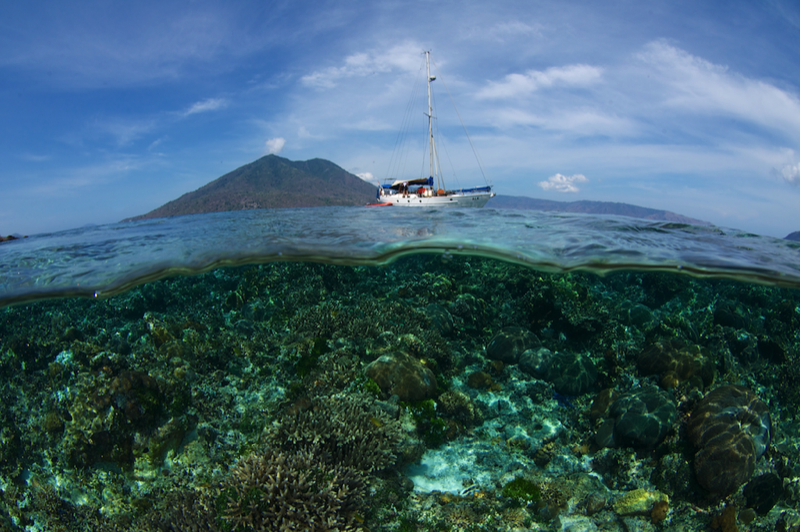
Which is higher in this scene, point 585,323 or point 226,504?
point 585,323

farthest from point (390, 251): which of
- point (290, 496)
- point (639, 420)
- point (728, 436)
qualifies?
point (728, 436)

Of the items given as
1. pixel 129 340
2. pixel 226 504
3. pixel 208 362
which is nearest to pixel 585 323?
pixel 226 504

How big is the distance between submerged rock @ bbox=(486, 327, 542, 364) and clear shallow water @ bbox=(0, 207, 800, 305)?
3.16 metres

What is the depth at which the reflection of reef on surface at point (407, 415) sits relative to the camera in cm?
447

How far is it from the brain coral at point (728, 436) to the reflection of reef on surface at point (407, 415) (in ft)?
0.09

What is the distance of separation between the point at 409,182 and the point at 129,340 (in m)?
26.4

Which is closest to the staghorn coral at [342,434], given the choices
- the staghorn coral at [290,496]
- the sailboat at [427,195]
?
the staghorn coral at [290,496]

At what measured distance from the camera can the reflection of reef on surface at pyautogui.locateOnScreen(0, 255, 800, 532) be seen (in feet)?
14.7

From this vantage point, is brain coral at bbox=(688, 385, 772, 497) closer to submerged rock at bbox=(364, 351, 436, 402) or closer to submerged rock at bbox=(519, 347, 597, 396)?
submerged rock at bbox=(519, 347, 597, 396)

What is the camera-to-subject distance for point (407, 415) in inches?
235

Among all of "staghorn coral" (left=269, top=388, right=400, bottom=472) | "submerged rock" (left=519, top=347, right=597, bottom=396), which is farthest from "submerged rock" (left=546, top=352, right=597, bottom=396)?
"staghorn coral" (left=269, top=388, right=400, bottom=472)

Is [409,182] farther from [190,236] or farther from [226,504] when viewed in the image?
[226,504]

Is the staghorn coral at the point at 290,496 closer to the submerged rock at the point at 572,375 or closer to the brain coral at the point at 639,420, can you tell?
the brain coral at the point at 639,420

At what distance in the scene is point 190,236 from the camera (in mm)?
12812
